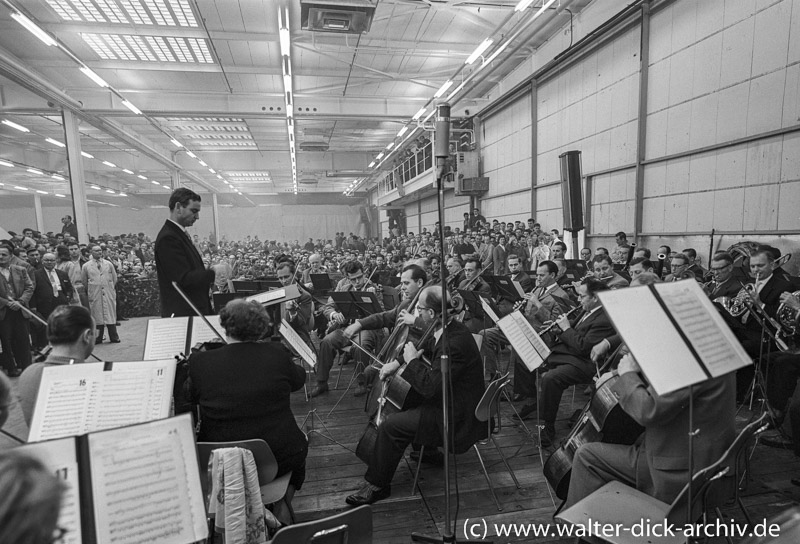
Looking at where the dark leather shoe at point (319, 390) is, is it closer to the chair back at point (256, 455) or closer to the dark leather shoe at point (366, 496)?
the dark leather shoe at point (366, 496)

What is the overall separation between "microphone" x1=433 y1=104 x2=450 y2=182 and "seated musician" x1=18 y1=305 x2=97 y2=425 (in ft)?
6.61

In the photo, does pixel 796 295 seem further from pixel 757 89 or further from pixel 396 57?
pixel 396 57

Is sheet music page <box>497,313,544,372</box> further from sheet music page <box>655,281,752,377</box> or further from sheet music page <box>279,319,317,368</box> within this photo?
sheet music page <box>279,319,317,368</box>

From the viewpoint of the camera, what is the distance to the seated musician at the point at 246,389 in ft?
7.04

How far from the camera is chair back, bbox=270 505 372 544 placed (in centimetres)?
136

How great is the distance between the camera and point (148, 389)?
1.94m

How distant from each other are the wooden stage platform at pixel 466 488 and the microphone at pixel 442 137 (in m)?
1.78

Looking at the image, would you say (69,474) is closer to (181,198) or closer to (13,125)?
(181,198)

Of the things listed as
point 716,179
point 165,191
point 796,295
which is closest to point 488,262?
point 716,179

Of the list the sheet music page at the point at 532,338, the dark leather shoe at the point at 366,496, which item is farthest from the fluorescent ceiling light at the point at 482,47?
the dark leather shoe at the point at 366,496

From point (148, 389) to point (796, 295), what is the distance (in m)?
5.19

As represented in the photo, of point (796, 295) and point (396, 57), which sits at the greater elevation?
point (396, 57)

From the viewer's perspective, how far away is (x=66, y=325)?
2.21m

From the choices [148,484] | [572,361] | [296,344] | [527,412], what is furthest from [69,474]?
[527,412]
